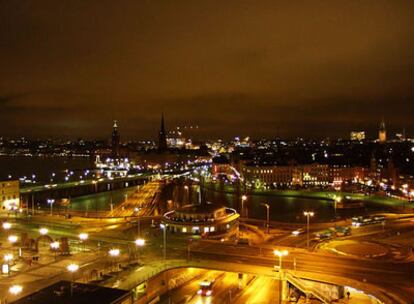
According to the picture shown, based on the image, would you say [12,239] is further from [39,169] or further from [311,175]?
[39,169]

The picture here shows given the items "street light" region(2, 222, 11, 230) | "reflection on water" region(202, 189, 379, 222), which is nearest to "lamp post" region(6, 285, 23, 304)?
"street light" region(2, 222, 11, 230)

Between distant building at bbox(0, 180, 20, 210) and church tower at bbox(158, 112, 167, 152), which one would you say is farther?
church tower at bbox(158, 112, 167, 152)

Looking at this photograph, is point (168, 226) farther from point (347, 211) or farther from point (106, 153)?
point (106, 153)

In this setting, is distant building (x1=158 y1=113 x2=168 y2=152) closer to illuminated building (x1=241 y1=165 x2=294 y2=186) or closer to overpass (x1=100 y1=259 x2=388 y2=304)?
illuminated building (x1=241 y1=165 x2=294 y2=186)

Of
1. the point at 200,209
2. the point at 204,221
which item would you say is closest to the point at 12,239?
the point at 204,221

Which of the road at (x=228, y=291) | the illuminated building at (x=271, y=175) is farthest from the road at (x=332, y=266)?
the illuminated building at (x=271, y=175)
